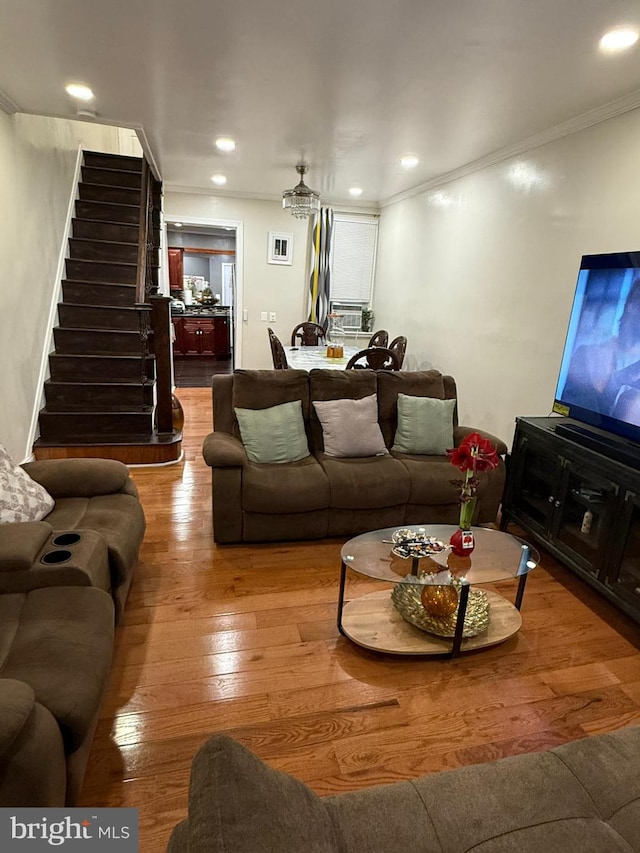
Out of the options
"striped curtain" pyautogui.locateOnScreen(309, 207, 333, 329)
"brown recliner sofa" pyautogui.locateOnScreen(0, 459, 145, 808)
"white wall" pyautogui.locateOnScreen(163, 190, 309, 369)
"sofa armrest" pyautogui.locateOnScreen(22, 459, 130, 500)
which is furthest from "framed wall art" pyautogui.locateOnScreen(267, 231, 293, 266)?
"brown recliner sofa" pyautogui.locateOnScreen(0, 459, 145, 808)

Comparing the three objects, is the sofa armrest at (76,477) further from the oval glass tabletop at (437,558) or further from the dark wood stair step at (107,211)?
the dark wood stair step at (107,211)

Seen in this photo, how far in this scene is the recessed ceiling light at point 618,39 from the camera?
2.14 m

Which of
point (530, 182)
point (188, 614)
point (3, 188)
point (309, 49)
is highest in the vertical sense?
point (309, 49)

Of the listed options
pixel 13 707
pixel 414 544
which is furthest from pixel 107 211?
pixel 13 707

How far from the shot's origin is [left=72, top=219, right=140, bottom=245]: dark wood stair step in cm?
514

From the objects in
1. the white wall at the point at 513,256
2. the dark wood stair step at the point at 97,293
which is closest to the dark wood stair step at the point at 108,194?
the dark wood stair step at the point at 97,293

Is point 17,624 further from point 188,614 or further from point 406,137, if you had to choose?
point 406,137

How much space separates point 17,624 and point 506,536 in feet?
7.02

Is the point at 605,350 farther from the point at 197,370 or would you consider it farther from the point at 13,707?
the point at 197,370

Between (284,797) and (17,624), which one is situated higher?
(284,797)

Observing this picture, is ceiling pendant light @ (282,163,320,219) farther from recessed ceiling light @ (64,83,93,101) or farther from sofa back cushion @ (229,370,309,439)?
sofa back cushion @ (229,370,309,439)

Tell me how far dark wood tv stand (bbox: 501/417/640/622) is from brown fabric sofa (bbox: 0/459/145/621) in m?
2.29

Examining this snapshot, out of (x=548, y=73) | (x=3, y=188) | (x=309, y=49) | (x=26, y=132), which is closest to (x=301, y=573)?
(x=309, y=49)

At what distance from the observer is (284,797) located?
82 cm
